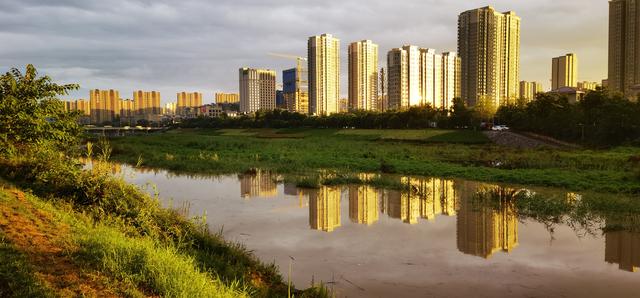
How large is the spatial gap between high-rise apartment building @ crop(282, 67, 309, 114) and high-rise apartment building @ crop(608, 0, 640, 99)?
10242cm

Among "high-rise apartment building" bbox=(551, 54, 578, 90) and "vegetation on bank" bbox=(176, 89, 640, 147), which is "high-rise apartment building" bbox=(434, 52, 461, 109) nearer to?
"high-rise apartment building" bbox=(551, 54, 578, 90)

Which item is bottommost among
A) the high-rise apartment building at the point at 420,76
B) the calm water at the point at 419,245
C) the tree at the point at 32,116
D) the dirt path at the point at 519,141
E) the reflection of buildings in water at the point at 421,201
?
the calm water at the point at 419,245

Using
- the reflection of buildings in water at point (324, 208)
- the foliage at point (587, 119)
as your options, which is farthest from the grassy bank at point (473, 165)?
the reflection of buildings in water at point (324, 208)

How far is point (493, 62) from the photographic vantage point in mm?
103312

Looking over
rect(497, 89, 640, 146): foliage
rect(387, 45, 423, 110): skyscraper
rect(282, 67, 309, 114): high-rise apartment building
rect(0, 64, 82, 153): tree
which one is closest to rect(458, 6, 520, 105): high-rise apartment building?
rect(387, 45, 423, 110): skyscraper

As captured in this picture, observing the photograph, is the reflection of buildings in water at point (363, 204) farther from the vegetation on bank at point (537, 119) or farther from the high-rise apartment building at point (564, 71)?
the high-rise apartment building at point (564, 71)

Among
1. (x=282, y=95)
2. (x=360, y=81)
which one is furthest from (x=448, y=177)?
(x=282, y=95)

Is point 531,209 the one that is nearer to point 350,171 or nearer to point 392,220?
point 392,220

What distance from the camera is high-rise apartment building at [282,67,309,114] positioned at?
17179 cm

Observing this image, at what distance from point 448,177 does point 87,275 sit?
20.7 meters

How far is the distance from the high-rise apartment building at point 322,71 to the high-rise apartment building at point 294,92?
81.1ft

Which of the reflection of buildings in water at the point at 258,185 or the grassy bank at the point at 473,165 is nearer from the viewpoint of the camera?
the reflection of buildings in water at the point at 258,185

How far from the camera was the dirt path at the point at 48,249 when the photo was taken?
5.59 metres

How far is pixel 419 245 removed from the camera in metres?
11.8
